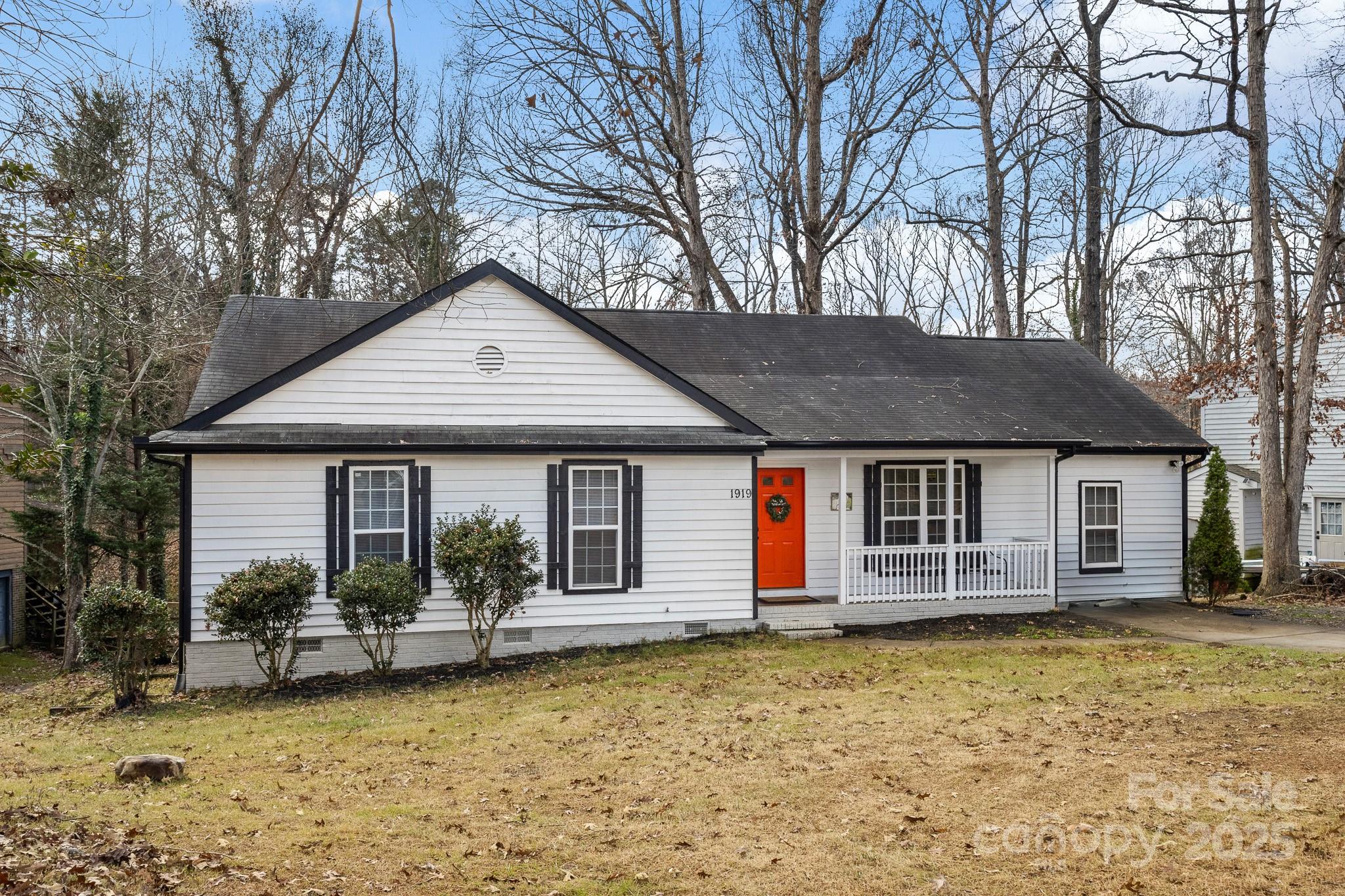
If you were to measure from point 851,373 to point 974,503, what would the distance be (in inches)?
128

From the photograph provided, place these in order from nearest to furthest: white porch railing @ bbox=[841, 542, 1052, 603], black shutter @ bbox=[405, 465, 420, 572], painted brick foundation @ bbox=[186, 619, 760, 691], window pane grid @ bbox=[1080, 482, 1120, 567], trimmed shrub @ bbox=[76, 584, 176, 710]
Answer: trimmed shrub @ bbox=[76, 584, 176, 710]
painted brick foundation @ bbox=[186, 619, 760, 691]
black shutter @ bbox=[405, 465, 420, 572]
white porch railing @ bbox=[841, 542, 1052, 603]
window pane grid @ bbox=[1080, 482, 1120, 567]

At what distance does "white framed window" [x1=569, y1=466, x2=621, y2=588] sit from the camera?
42.0ft

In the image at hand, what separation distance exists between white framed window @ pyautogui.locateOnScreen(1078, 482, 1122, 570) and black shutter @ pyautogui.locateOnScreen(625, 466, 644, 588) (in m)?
8.02

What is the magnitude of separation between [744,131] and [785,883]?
24518mm

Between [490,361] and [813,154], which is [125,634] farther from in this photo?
[813,154]

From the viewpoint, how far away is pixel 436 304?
12.5m

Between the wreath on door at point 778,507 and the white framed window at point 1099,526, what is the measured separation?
5310 mm

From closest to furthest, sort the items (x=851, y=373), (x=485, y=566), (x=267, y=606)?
(x=267, y=606), (x=485, y=566), (x=851, y=373)

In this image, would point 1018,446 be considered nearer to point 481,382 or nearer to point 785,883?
point 481,382

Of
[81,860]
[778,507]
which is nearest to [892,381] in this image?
[778,507]

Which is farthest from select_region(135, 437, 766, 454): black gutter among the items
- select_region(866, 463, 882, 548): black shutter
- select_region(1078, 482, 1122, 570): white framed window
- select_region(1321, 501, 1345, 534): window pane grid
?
select_region(1321, 501, 1345, 534): window pane grid

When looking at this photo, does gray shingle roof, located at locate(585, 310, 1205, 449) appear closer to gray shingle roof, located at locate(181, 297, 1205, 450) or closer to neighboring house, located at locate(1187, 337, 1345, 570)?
gray shingle roof, located at locate(181, 297, 1205, 450)

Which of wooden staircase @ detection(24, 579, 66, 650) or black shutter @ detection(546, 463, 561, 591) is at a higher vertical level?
black shutter @ detection(546, 463, 561, 591)

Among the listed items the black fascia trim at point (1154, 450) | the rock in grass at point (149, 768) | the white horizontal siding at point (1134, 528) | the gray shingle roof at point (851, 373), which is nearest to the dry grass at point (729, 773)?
the rock in grass at point (149, 768)
